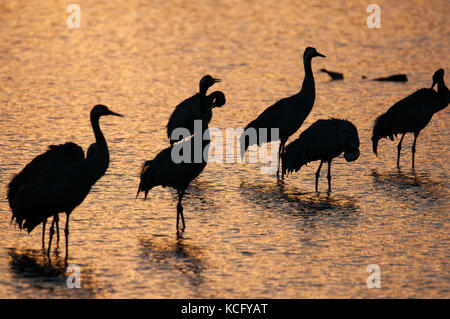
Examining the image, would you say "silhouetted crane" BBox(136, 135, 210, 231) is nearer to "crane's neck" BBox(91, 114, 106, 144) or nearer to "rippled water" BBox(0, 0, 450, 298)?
"rippled water" BBox(0, 0, 450, 298)

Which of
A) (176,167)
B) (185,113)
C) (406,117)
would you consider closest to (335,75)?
(406,117)

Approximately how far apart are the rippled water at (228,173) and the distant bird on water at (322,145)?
1.65 ft

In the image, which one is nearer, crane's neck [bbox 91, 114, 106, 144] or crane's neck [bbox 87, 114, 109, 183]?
crane's neck [bbox 87, 114, 109, 183]

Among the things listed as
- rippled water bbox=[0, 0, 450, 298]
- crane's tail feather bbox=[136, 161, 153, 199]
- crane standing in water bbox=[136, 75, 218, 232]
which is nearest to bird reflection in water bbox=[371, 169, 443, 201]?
rippled water bbox=[0, 0, 450, 298]

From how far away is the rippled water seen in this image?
10625 millimetres

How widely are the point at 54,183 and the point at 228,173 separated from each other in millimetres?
5418

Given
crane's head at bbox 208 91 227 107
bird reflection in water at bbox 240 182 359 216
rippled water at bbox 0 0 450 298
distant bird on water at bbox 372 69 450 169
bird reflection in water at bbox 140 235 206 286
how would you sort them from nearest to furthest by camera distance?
1. rippled water at bbox 0 0 450 298
2. bird reflection in water at bbox 140 235 206 286
3. bird reflection in water at bbox 240 182 359 216
4. crane's head at bbox 208 91 227 107
5. distant bird on water at bbox 372 69 450 169

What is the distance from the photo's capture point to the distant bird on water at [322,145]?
14.8m

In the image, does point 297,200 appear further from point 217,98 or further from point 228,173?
point 217,98

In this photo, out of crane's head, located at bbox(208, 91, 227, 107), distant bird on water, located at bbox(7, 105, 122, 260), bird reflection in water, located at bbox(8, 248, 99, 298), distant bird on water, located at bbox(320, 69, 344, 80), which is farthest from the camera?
distant bird on water, located at bbox(320, 69, 344, 80)

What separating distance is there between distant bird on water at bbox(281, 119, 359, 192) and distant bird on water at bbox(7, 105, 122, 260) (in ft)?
14.4

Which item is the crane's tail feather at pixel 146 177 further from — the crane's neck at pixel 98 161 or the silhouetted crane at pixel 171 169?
the crane's neck at pixel 98 161

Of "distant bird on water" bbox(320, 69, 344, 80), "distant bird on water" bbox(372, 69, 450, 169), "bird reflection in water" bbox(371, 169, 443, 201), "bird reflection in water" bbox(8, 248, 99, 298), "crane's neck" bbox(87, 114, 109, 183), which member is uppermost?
"distant bird on water" bbox(320, 69, 344, 80)
